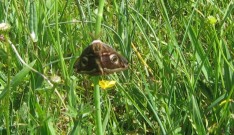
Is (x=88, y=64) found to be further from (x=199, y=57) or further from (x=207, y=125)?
(x=199, y=57)

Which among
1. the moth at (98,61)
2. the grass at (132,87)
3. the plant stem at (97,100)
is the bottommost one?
the grass at (132,87)

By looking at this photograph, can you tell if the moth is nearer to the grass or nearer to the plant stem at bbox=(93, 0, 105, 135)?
the plant stem at bbox=(93, 0, 105, 135)

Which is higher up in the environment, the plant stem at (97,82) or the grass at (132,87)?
the plant stem at (97,82)

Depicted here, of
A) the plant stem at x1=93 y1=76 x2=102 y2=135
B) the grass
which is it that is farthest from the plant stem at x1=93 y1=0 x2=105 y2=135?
the grass

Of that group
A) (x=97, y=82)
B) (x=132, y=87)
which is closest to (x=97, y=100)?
(x=97, y=82)

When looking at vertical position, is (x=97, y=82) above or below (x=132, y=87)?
above

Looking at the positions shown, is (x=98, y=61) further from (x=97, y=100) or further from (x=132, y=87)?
(x=132, y=87)

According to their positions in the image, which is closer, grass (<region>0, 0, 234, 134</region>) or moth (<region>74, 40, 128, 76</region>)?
moth (<region>74, 40, 128, 76</region>)

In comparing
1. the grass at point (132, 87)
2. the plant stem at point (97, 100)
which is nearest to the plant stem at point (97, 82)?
the plant stem at point (97, 100)

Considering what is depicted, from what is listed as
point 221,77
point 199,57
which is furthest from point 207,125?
point 199,57

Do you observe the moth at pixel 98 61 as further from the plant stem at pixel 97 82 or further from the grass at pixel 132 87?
the grass at pixel 132 87
